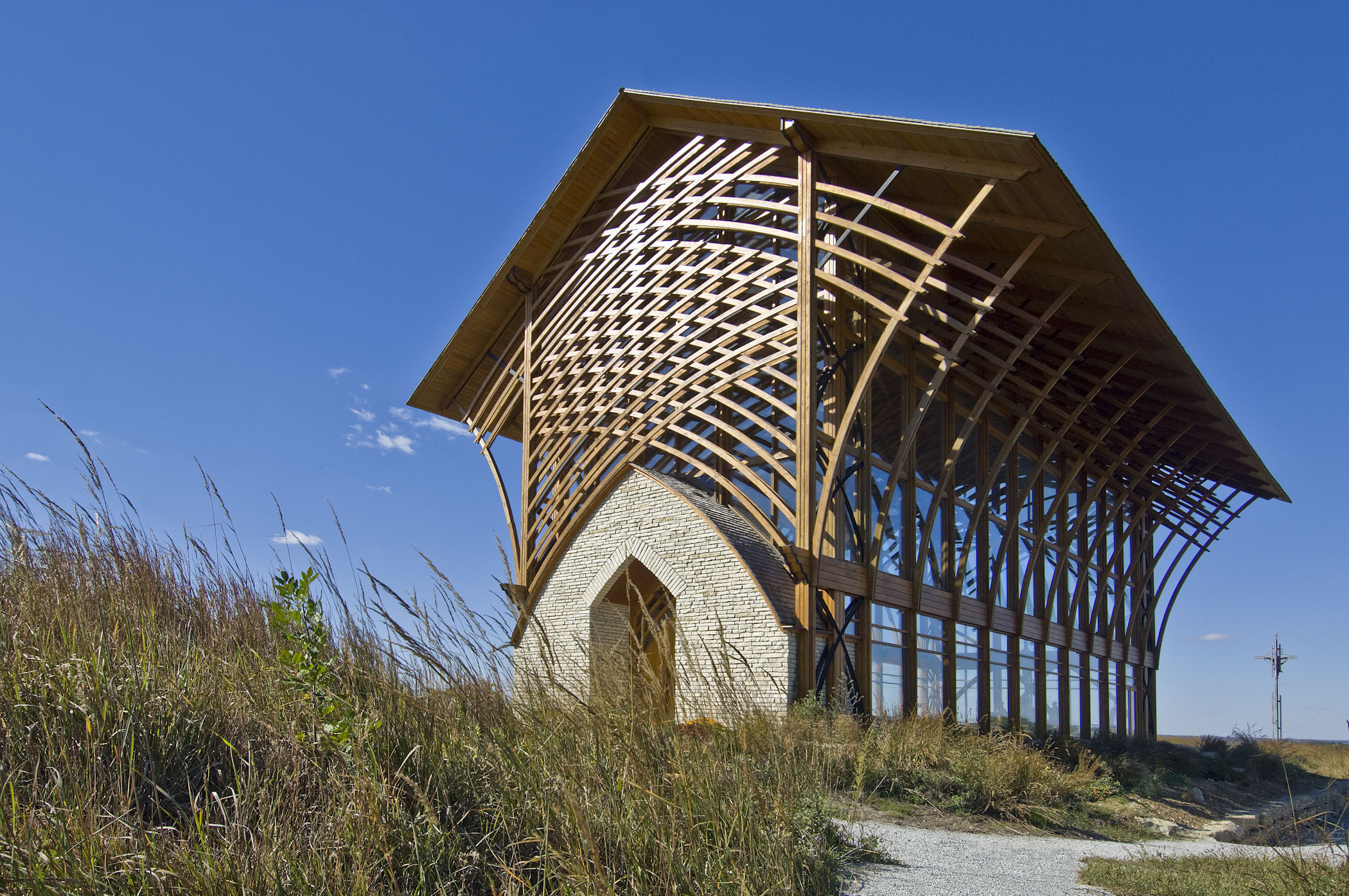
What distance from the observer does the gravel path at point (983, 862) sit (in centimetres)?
577

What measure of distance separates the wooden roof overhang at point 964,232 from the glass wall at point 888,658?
457 centimetres

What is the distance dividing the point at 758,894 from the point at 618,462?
1198 cm

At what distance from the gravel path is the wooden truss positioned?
5071 mm

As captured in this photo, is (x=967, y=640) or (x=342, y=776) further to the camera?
(x=967, y=640)

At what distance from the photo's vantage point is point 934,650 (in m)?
16.6

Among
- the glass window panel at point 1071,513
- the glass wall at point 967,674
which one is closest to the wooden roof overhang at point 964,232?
the glass window panel at point 1071,513

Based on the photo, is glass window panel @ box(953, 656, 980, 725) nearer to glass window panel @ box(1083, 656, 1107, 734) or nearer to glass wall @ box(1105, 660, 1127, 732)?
glass window panel @ box(1083, 656, 1107, 734)

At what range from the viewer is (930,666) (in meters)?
16.4

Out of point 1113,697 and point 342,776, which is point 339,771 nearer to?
point 342,776

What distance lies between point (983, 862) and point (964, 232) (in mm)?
10881

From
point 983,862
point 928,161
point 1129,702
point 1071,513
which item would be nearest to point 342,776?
point 983,862

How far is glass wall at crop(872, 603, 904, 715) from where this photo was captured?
1505 centimetres

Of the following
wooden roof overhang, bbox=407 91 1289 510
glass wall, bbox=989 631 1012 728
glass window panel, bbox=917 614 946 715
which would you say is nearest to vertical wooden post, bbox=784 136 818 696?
wooden roof overhang, bbox=407 91 1289 510

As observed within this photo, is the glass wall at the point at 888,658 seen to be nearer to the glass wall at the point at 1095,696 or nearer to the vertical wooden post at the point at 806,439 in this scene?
the vertical wooden post at the point at 806,439
